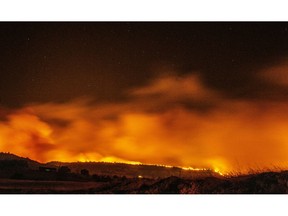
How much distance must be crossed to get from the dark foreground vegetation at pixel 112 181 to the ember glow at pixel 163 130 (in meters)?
0.06

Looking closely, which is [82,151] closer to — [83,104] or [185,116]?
[83,104]

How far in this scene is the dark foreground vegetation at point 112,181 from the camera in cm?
322

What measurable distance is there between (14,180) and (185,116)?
1242 millimetres

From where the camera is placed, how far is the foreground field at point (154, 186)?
3221 mm

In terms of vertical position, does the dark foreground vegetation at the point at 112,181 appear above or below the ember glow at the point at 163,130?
below

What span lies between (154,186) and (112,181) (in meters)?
0.29

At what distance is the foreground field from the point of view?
3.22 meters

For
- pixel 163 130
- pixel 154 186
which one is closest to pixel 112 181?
pixel 154 186

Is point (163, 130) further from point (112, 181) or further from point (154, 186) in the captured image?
point (112, 181)

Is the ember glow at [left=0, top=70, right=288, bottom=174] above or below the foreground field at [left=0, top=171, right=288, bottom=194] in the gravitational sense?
above

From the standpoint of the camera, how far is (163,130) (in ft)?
10.7

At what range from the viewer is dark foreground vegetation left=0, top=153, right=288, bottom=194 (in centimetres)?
322

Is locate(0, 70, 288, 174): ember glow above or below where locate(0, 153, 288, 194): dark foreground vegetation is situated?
above
